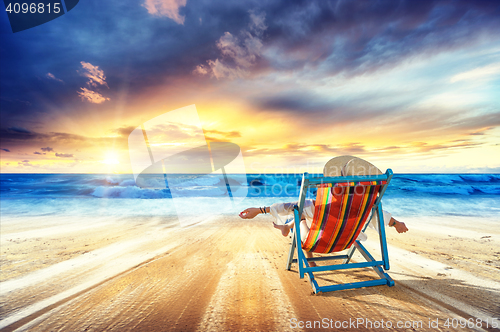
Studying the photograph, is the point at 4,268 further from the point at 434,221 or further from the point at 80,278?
the point at 434,221

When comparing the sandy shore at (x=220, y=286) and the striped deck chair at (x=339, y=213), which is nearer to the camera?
the sandy shore at (x=220, y=286)

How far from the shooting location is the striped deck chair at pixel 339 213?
230 cm

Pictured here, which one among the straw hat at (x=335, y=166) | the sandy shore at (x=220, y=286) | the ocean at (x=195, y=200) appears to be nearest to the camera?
the sandy shore at (x=220, y=286)

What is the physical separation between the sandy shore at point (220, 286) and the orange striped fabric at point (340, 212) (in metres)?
0.65

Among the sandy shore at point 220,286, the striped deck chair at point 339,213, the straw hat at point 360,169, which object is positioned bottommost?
the sandy shore at point 220,286

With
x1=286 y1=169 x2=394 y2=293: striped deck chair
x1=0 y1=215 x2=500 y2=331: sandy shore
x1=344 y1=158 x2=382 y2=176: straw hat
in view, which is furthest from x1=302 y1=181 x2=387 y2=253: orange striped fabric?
x1=0 y1=215 x2=500 y2=331: sandy shore

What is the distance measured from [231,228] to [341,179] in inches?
199

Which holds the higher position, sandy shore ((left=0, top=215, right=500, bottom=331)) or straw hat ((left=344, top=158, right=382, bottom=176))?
straw hat ((left=344, top=158, right=382, bottom=176))

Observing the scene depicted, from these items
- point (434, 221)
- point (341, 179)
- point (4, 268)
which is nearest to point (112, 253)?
point (4, 268)

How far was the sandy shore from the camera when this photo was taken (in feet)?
7.06

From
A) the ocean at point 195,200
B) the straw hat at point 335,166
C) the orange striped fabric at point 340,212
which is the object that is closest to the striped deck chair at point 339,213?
the orange striped fabric at point 340,212

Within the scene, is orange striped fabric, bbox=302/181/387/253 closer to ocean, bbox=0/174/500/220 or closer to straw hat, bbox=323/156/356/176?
straw hat, bbox=323/156/356/176

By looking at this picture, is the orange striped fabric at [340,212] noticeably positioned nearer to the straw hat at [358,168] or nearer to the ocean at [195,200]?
the straw hat at [358,168]

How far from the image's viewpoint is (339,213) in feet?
8.20
